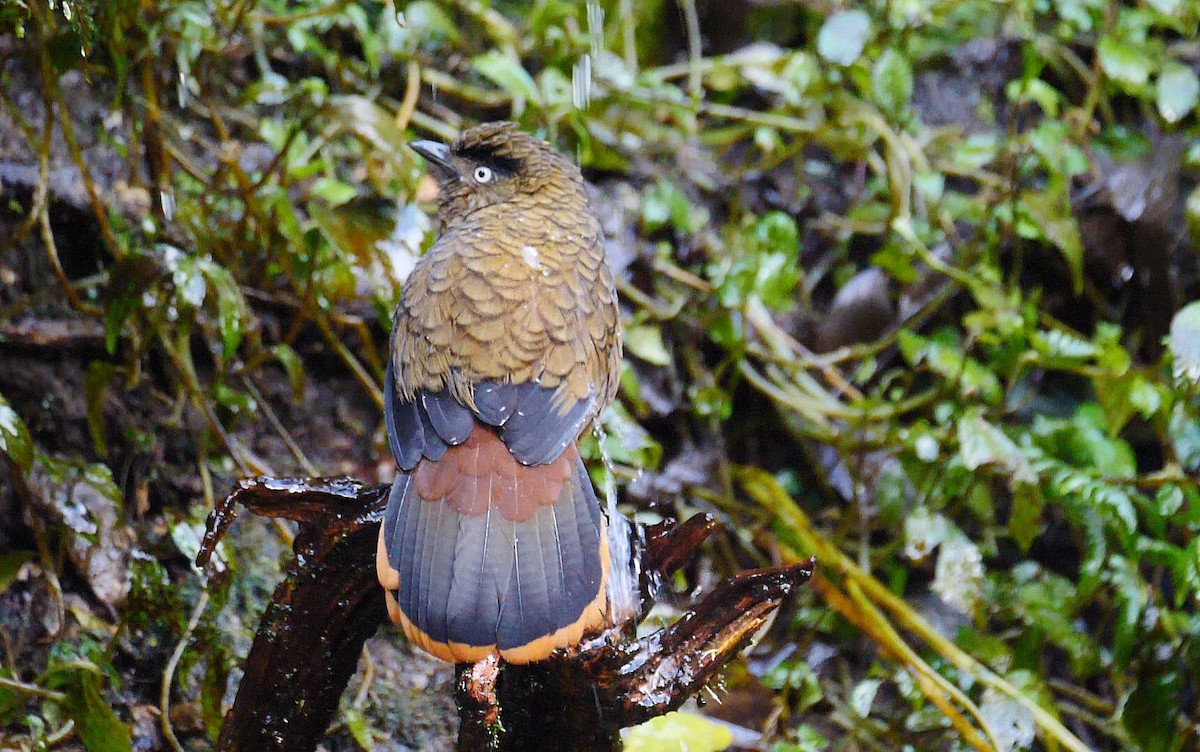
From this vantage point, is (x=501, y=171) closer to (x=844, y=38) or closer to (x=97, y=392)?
(x=97, y=392)

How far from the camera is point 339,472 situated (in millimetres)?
3805

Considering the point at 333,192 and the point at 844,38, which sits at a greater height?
the point at 844,38

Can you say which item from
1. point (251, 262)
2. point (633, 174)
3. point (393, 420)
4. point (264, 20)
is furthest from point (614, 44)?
point (393, 420)

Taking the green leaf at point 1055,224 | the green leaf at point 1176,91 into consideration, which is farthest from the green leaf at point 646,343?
the green leaf at point 1176,91

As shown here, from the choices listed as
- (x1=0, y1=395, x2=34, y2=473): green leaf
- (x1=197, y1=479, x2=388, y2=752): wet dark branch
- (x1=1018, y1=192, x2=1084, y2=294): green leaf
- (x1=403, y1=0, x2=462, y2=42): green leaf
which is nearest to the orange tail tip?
(x1=197, y1=479, x2=388, y2=752): wet dark branch

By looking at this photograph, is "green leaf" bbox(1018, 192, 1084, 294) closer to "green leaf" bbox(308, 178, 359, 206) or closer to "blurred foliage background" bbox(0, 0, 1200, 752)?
"blurred foliage background" bbox(0, 0, 1200, 752)

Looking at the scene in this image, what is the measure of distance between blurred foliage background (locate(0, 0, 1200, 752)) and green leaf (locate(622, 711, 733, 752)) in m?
0.01

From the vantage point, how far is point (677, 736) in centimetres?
277

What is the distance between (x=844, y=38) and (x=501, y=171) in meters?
1.60

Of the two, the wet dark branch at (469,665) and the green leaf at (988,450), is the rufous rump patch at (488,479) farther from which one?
the green leaf at (988,450)

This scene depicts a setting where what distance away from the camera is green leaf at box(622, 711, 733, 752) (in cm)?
274

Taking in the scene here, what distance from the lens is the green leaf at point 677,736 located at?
2.74 m

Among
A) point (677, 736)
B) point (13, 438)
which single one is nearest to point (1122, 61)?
point (677, 736)

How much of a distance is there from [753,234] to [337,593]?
220 centimetres
